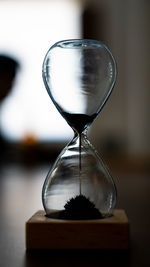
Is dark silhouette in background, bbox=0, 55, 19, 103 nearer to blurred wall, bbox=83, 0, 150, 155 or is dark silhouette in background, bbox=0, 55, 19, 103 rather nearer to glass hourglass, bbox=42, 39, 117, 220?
blurred wall, bbox=83, 0, 150, 155

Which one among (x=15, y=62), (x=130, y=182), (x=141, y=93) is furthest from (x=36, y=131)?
(x=130, y=182)

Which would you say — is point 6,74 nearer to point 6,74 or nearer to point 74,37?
point 6,74

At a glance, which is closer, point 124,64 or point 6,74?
point 6,74

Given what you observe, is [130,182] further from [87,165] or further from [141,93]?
[141,93]

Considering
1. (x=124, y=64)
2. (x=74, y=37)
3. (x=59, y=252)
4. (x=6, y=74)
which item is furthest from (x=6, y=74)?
(x=59, y=252)

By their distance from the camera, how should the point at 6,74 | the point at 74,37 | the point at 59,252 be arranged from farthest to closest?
the point at 74,37, the point at 6,74, the point at 59,252
